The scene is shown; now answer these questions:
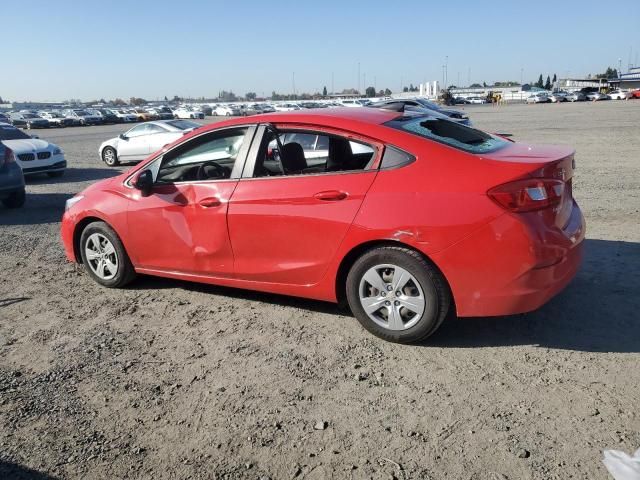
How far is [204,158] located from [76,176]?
36.3 feet

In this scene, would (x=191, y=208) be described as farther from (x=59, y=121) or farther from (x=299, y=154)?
(x=59, y=121)

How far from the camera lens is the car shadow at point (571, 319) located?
4.05m

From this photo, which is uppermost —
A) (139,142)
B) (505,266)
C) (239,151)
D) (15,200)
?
(239,151)

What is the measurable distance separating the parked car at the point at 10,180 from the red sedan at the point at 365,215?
570 centimetres

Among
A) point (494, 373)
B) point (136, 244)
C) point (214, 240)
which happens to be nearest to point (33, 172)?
point (136, 244)

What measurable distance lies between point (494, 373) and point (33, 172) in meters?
13.3

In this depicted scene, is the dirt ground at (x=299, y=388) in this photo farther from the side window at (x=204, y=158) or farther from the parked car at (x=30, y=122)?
A: the parked car at (x=30, y=122)

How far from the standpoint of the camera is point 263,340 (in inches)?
169

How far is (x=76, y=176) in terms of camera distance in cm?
1489

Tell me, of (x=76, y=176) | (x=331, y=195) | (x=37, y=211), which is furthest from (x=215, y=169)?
(x=76, y=176)

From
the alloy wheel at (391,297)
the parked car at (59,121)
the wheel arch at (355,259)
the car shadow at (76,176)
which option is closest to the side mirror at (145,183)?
the wheel arch at (355,259)

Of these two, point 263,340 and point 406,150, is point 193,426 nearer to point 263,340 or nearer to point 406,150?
point 263,340

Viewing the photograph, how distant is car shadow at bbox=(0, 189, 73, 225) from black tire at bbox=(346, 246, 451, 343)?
6.79 m

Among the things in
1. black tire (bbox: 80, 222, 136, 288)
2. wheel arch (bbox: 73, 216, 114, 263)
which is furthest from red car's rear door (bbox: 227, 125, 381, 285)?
wheel arch (bbox: 73, 216, 114, 263)
